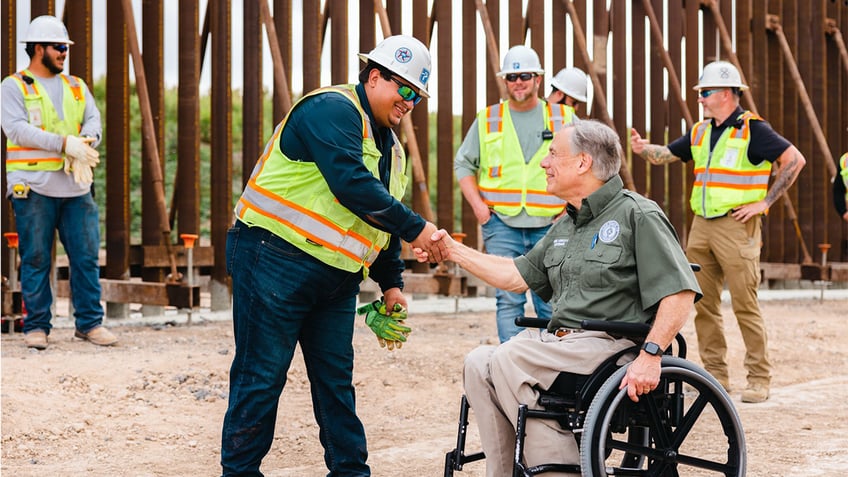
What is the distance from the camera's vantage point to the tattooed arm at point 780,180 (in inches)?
232

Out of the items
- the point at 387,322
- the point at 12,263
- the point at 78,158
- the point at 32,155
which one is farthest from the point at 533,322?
the point at 12,263

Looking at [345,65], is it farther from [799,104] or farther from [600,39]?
[799,104]

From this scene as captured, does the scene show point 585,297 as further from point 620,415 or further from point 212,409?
point 212,409

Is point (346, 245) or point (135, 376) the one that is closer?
point (346, 245)

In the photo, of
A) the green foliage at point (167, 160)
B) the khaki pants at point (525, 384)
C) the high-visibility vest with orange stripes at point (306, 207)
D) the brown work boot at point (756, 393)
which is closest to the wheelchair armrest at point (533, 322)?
the khaki pants at point (525, 384)

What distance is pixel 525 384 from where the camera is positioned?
3182mm

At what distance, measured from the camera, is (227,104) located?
8648 mm

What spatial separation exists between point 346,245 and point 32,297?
11.7ft

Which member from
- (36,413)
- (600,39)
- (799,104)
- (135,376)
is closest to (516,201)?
(135,376)

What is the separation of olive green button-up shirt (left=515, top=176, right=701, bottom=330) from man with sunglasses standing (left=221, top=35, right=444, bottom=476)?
1.59ft

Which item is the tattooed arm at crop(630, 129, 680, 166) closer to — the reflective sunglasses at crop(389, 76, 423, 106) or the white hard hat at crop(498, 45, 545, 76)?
the white hard hat at crop(498, 45, 545, 76)

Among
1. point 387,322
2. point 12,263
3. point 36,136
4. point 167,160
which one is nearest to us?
point 387,322

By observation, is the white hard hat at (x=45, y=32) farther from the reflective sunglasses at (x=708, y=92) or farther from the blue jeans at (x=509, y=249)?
the reflective sunglasses at (x=708, y=92)

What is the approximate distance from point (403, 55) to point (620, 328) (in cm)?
119
